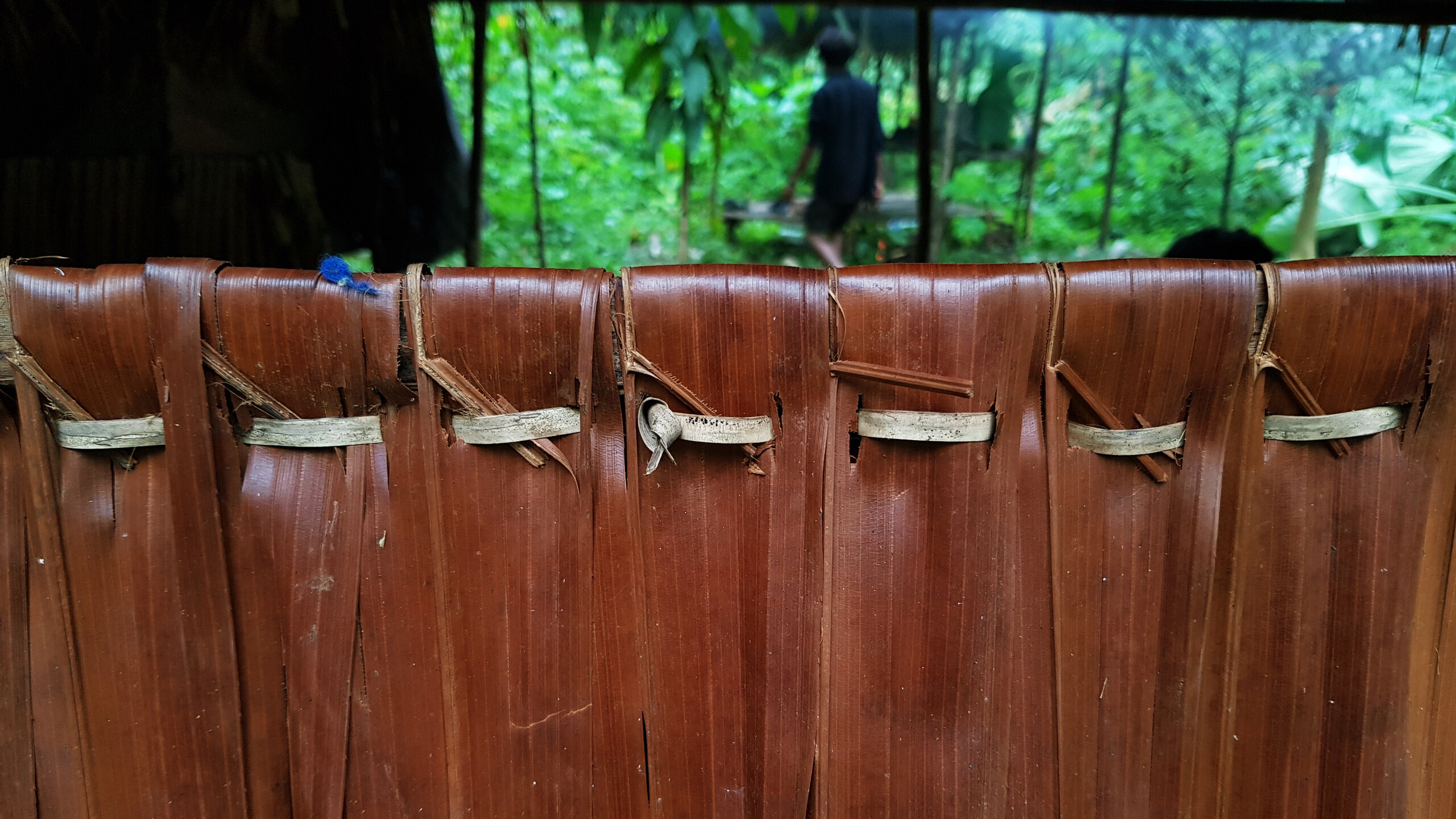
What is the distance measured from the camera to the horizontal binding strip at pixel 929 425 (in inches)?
24.7

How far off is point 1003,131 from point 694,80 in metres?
3.78

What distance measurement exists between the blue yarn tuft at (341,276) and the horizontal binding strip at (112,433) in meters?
0.19

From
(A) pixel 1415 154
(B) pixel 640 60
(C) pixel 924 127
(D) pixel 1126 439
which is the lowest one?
(D) pixel 1126 439

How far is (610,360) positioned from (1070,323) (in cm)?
38

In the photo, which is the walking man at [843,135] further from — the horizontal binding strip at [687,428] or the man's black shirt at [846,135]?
the horizontal binding strip at [687,428]

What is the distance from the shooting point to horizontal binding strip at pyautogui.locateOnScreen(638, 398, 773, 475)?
0.61 meters

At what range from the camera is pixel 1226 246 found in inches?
75.8

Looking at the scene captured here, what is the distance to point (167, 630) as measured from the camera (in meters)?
0.65

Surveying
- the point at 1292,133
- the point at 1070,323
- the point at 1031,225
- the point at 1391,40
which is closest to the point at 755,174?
the point at 1031,225

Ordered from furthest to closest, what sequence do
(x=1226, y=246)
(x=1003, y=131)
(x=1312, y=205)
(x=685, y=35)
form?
1. (x=1003, y=131)
2. (x=1312, y=205)
3. (x=685, y=35)
4. (x=1226, y=246)

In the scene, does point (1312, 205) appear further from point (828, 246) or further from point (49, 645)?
point (49, 645)

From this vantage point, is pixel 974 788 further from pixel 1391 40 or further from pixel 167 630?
pixel 1391 40

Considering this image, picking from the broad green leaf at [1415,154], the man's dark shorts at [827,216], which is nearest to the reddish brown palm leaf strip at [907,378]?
the broad green leaf at [1415,154]

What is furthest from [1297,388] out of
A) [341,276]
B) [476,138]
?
[476,138]
